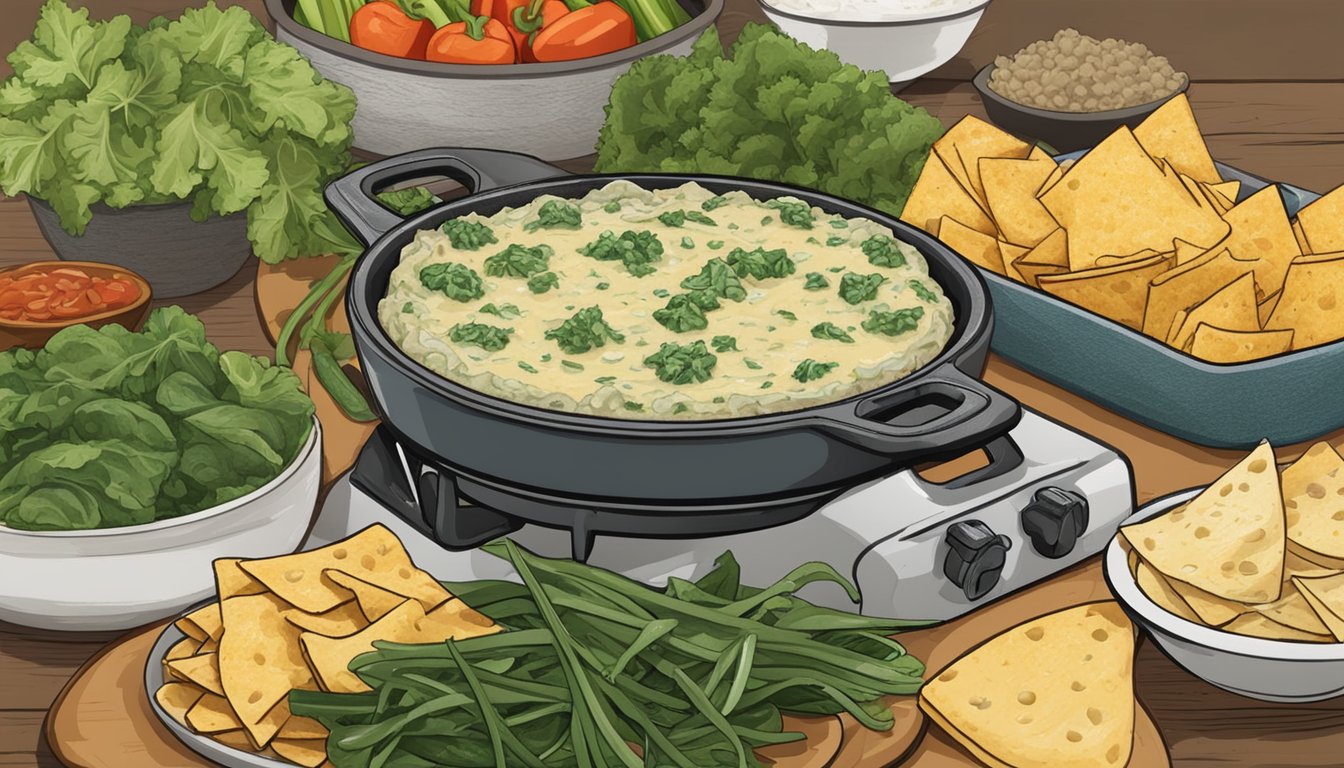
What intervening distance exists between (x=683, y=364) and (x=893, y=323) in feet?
1.19

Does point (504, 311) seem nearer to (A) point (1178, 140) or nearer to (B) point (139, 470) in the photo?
(B) point (139, 470)

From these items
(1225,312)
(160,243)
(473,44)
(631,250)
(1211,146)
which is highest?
(1225,312)

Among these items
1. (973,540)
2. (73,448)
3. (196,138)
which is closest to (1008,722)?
(973,540)

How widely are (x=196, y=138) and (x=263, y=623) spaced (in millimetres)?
1407

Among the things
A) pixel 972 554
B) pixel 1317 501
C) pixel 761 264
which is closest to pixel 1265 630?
pixel 1317 501

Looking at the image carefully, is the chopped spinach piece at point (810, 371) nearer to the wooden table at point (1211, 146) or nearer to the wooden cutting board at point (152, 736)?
the wooden cutting board at point (152, 736)

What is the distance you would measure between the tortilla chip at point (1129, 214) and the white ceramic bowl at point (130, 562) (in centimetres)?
146

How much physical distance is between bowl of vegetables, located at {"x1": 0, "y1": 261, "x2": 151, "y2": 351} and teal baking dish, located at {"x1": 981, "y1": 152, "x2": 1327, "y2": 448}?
161 centimetres

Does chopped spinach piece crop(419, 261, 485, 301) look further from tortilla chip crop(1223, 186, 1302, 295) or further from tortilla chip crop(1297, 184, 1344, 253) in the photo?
tortilla chip crop(1297, 184, 1344, 253)

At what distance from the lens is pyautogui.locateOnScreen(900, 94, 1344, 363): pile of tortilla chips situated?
2.85 meters

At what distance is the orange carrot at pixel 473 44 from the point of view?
12.7 ft

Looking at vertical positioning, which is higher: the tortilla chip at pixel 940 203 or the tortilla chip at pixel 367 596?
the tortilla chip at pixel 940 203

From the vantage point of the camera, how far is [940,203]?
324 cm

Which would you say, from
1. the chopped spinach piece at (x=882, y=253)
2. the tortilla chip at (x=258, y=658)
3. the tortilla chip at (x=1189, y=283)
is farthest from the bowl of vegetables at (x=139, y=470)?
the tortilla chip at (x=1189, y=283)
